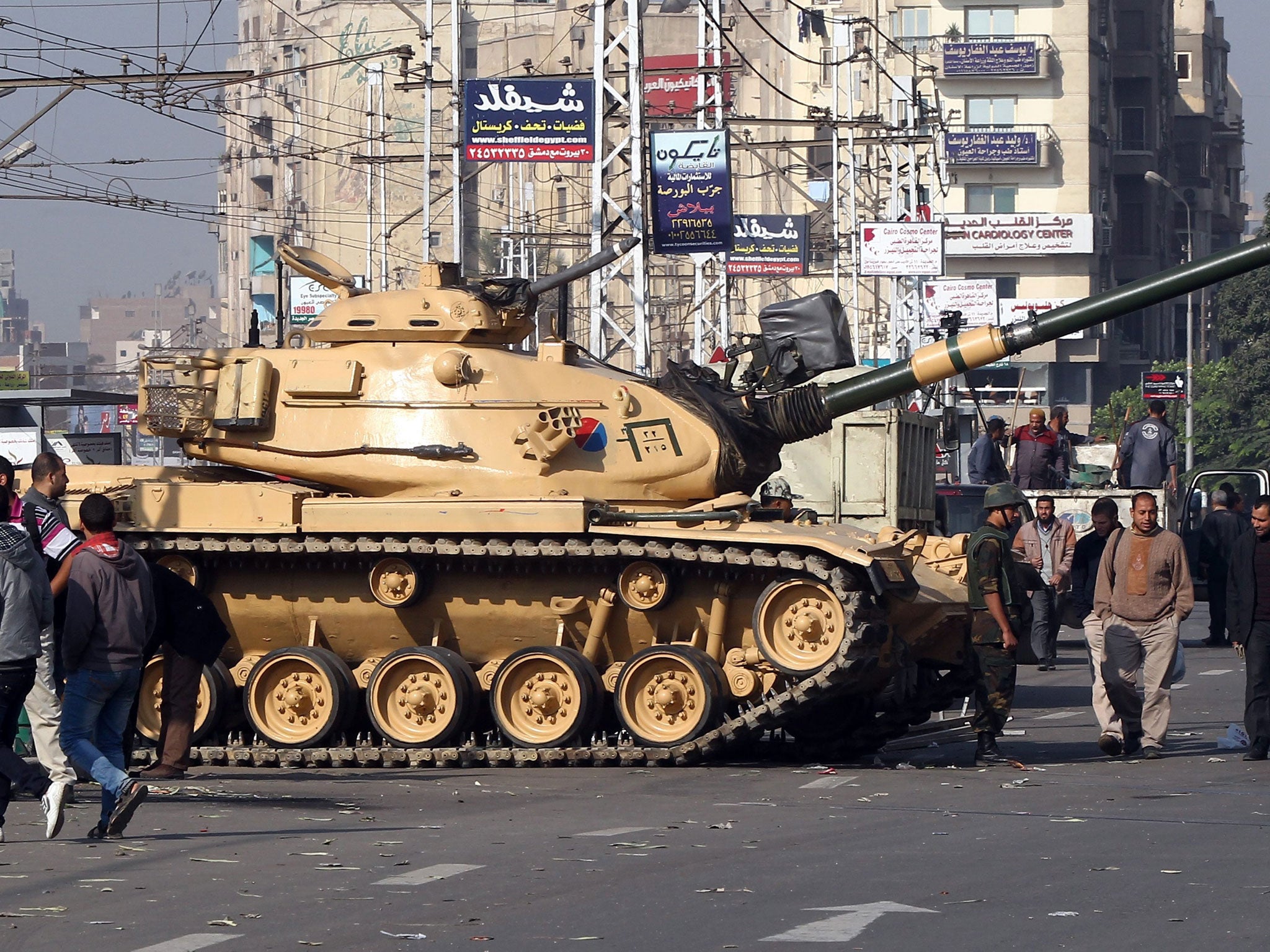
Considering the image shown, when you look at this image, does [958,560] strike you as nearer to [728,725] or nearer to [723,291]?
[728,725]

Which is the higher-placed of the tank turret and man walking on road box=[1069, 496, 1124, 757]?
the tank turret

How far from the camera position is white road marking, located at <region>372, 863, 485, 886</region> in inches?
347

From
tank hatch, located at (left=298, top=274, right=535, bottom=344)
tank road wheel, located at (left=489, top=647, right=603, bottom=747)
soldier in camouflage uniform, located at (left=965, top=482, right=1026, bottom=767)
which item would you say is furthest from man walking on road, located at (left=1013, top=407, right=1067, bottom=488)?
tank road wheel, located at (left=489, top=647, right=603, bottom=747)

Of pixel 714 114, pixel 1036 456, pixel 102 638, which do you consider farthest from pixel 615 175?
pixel 102 638

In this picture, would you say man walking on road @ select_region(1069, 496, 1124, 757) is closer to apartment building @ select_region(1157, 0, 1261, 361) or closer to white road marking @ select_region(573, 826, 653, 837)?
white road marking @ select_region(573, 826, 653, 837)

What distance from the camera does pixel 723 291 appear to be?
35.6m

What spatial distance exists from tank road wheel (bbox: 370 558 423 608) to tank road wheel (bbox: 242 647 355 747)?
59 cm

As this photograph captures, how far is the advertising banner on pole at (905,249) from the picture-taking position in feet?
123

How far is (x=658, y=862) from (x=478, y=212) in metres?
88.8

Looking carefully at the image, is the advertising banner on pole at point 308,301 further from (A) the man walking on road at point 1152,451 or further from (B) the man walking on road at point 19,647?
(B) the man walking on road at point 19,647

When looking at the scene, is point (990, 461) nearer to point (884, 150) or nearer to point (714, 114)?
point (714, 114)

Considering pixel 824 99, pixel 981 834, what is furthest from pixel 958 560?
pixel 824 99

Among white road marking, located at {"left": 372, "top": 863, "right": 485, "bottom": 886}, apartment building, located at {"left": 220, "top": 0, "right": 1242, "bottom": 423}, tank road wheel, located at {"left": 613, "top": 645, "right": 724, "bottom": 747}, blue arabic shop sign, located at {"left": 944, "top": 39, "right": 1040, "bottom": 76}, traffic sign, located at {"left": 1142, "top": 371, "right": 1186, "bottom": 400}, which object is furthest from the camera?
blue arabic shop sign, located at {"left": 944, "top": 39, "right": 1040, "bottom": 76}

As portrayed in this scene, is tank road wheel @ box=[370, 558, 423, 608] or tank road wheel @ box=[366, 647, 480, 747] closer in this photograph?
tank road wheel @ box=[366, 647, 480, 747]
